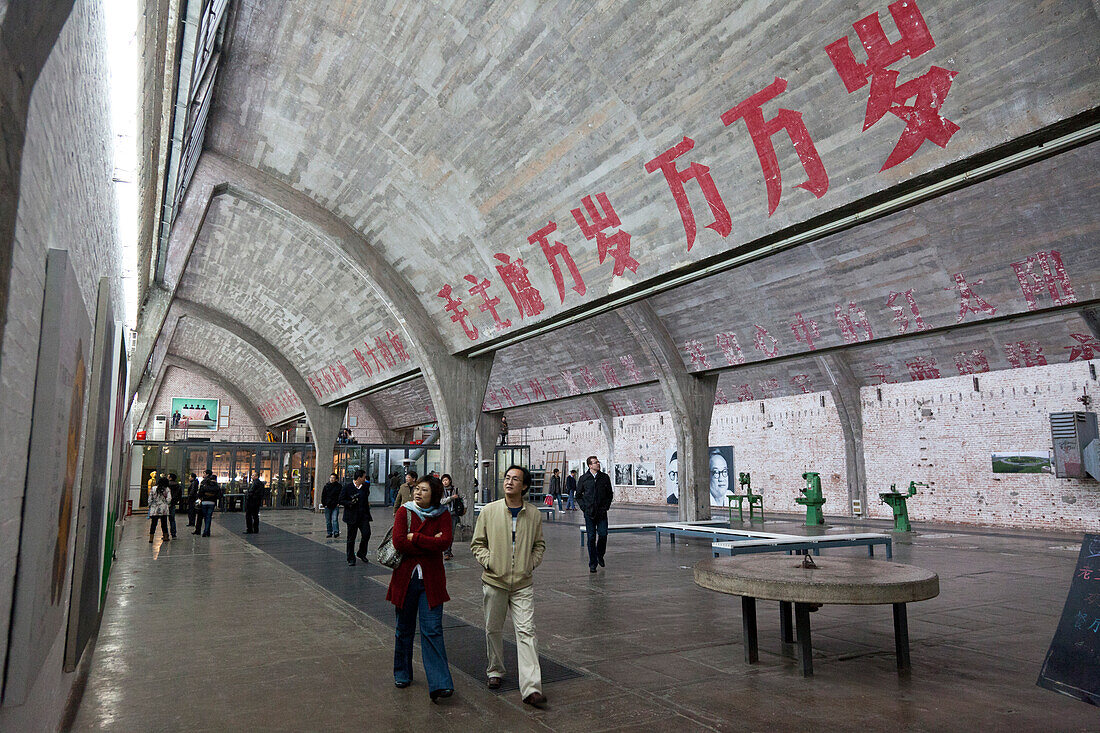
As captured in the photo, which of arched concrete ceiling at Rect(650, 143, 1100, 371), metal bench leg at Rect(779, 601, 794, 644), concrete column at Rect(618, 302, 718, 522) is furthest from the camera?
concrete column at Rect(618, 302, 718, 522)

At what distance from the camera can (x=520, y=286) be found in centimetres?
1257

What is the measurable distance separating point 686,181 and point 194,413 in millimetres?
35604

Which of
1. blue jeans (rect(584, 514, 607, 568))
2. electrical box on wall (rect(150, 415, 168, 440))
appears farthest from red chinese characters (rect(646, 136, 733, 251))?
electrical box on wall (rect(150, 415, 168, 440))

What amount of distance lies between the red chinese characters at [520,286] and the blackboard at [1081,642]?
9.37 meters

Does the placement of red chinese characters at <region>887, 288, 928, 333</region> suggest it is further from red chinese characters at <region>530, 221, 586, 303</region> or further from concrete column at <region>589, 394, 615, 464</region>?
concrete column at <region>589, 394, 615, 464</region>

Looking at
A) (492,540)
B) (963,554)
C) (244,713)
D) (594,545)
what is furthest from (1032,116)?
(963,554)

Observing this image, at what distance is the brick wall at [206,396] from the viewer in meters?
36.1

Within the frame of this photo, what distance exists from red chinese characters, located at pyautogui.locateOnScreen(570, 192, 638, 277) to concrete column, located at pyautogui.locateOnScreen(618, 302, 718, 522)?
6029 mm

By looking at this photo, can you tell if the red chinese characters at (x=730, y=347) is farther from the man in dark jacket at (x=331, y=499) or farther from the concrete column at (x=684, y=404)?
the man in dark jacket at (x=331, y=499)

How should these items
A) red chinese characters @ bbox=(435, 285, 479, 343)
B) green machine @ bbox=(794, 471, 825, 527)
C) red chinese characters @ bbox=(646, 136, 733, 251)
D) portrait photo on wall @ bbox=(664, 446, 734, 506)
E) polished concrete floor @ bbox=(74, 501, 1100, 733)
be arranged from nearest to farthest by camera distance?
polished concrete floor @ bbox=(74, 501, 1100, 733) → red chinese characters @ bbox=(646, 136, 733, 251) → red chinese characters @ bbox=(435, 285, 479, 343) → green machine @ bbox=(794, 471, 825, 527) → portrait photo on wall @ bbox=(664, 446, 734, 506)

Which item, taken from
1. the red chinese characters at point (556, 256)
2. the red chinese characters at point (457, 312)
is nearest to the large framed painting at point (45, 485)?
the red chinese characters at point (556, 256)

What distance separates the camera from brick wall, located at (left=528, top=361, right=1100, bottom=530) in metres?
16.6

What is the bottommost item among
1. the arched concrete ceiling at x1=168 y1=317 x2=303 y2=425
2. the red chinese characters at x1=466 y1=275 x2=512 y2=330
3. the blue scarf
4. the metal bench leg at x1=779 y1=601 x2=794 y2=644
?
the metal bench leg at x1=779 y1=601 x2=794 y2=644

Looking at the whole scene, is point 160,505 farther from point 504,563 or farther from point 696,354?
point 504,563
